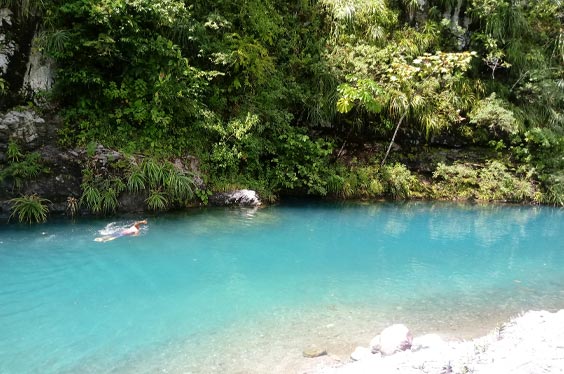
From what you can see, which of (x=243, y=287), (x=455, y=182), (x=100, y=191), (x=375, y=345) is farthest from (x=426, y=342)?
(x=455, y=182)

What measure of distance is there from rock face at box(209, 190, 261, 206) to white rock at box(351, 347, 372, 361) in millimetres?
5534

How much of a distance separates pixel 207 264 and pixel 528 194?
9.44 metres

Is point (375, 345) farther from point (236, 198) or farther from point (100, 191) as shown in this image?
point (100, 191)

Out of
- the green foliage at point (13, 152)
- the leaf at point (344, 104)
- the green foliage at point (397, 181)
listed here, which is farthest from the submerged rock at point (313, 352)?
the green foliage at point (397, 181)

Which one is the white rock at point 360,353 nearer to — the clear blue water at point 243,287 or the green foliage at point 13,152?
the clear blue water at point 243,287

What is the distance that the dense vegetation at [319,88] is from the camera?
852 centimetres

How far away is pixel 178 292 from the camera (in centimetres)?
548

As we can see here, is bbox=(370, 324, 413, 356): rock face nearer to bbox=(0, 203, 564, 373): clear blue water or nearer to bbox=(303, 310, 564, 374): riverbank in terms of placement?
bbox=(303, 310, 564, 374): riverbank

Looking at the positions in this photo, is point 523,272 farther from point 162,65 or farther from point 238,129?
point 162,65

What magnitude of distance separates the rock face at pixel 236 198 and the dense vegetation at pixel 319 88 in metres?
0.22

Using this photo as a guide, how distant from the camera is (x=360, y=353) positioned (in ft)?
13.8

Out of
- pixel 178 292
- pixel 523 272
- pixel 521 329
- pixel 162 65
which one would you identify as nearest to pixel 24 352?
pixel 178 292

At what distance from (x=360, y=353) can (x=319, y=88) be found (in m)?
8.26

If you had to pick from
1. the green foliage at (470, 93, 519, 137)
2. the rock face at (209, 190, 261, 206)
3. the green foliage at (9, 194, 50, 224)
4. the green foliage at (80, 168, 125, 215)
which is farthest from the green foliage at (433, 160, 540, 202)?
the green foliage at (9, 194, 50, 224)
